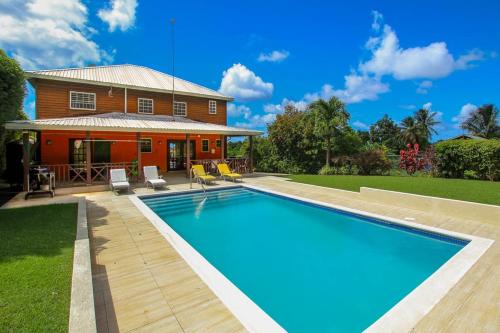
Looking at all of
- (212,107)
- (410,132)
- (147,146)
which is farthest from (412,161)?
(410,132)

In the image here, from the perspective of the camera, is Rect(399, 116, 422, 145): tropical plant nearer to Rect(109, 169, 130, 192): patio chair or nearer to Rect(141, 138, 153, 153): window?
Rect(141, 138, 153, 153): window

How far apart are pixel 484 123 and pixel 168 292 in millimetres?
46613

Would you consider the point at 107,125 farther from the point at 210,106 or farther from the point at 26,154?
the point at 210,106

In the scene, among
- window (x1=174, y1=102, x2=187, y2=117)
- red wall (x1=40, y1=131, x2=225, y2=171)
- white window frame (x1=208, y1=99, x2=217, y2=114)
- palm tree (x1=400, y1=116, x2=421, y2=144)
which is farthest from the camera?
palm tree (x1=400, y1=116, x2=421, y2=144)

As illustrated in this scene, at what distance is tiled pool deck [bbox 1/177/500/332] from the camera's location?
10.5ft

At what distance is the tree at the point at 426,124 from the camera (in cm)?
4416

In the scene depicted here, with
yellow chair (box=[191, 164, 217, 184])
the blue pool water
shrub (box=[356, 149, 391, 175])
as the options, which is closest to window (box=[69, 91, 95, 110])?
yellow chair (box=[191, 164, 217, 184])

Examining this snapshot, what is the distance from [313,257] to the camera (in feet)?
20.4

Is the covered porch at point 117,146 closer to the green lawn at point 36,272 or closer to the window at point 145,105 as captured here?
the window at point 145,105

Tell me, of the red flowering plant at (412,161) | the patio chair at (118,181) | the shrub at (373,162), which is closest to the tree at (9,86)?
the patio chair at (118,181)

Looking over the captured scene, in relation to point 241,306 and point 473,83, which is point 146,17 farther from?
point 473,83

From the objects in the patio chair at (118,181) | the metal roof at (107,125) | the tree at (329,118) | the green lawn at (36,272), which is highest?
the tree at (329,118)

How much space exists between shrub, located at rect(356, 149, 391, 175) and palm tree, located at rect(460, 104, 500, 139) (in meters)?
27.4

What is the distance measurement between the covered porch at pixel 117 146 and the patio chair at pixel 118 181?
1.26 meters
